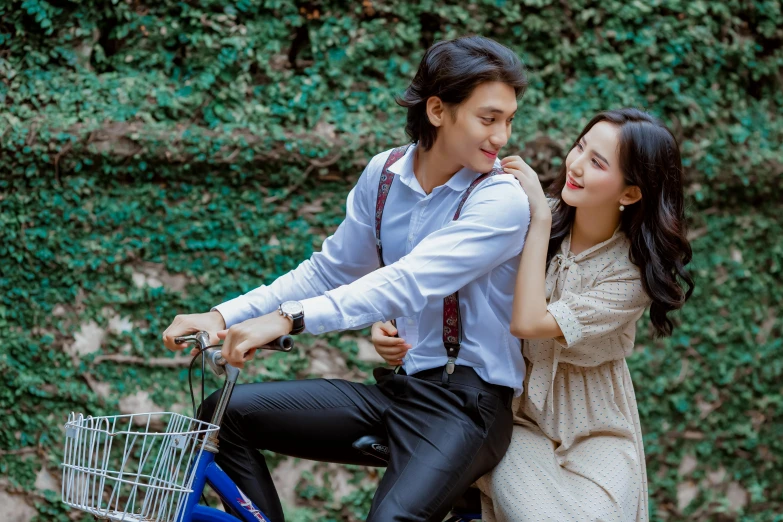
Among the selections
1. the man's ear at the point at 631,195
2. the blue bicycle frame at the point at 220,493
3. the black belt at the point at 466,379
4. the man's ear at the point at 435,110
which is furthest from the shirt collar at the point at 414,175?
the blue bicycle frame at the point at 220,493

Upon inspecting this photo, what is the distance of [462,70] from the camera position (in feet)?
8.77

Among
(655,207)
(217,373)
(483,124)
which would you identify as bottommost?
(217,373)

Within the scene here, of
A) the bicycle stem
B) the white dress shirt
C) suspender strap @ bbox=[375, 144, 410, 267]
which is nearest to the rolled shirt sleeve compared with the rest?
the white dress shirt

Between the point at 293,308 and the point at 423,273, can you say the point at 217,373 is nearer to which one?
the point at 293,308

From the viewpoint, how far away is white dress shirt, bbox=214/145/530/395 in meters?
2.46

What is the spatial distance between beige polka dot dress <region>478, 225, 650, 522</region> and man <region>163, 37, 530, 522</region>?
11cm

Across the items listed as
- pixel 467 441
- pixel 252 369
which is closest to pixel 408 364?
pixel 467 441

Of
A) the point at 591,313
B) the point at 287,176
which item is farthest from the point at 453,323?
the point at 287,176

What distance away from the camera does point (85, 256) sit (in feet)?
15.1

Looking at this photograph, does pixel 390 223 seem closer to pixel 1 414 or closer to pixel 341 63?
pixel 341 63

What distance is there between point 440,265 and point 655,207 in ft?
2.50

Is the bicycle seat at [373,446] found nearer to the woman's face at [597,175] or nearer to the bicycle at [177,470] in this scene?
the bicycle at [177,470]

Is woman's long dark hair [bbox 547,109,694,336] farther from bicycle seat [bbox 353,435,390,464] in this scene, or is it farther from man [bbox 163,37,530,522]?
bicycle seat [bbox 353,435,390,464]

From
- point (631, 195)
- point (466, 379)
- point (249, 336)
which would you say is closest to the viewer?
point (249, 336)
